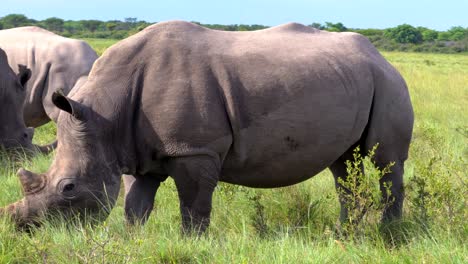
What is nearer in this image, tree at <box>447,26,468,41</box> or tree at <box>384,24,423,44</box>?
tree at <box>384,24,423,44</box>

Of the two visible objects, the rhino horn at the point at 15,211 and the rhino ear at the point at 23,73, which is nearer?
the rhino horn at the point at 15,211

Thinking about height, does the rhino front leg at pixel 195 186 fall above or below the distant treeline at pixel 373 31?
above

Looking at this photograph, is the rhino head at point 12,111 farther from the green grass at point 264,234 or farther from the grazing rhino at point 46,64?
the grazing rhino at point 46,64

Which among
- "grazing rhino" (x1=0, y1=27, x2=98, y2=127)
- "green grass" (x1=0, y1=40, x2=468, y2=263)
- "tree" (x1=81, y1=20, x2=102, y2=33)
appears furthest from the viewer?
"tree" (x1=81, y1=20, x2=102, y2=33)

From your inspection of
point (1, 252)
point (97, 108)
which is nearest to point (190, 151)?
point (97, 108)

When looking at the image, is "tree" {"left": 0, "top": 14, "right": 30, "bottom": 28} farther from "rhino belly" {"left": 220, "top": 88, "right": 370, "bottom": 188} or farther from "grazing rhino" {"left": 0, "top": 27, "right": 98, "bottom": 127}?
"rhino belly" {"left": 220, "top": 88, "right": 370, "bottom": 188}

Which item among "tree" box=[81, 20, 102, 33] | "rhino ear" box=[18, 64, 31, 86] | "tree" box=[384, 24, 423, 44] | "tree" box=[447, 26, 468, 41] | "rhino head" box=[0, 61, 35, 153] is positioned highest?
"rhino ear" box=[18, 64, 31, 86]

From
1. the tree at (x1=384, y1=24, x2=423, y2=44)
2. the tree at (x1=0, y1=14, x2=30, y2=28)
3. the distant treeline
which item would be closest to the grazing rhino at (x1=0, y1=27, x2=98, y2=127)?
the distant treeline

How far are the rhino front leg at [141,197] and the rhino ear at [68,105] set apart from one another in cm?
69

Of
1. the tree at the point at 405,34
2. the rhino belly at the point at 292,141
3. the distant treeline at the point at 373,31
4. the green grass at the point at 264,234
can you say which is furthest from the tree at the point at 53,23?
the rhino belly at the point at 292,141

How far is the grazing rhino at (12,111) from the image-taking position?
281 inches

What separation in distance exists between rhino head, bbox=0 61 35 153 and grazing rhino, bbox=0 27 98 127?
1.26m

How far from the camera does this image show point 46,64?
8844 millimetres

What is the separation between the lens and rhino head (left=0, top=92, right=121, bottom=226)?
4.15 meters
